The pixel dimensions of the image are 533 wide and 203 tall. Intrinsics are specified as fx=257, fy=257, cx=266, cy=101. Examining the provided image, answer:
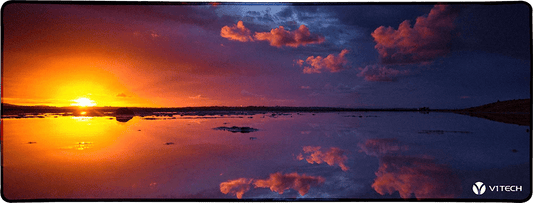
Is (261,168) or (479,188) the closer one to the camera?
(479,188)

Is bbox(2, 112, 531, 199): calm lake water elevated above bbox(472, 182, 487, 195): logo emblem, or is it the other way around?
bbox(2, 112, 531, 199): calm lake water

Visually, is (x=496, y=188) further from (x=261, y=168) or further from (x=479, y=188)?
(x=261, y=168)

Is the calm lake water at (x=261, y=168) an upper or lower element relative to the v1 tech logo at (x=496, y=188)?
upper

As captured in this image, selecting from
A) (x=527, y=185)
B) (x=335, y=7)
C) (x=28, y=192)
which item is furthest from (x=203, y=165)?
(x=527, y=185)

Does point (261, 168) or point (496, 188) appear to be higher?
point (261, 168)

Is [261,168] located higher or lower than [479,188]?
higher

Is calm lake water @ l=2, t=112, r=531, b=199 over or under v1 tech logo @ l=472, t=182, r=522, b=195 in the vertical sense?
over

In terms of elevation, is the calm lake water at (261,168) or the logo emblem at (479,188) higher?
the calm lake water at (261,168)

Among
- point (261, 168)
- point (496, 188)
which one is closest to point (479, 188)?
point (496, 188)

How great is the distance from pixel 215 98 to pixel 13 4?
154 inches

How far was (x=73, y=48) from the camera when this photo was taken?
4750 millimetres

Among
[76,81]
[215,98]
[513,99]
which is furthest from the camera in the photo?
[215,98]

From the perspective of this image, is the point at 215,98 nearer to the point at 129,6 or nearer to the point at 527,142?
the point at 129,6

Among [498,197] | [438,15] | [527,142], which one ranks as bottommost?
[498,197]
